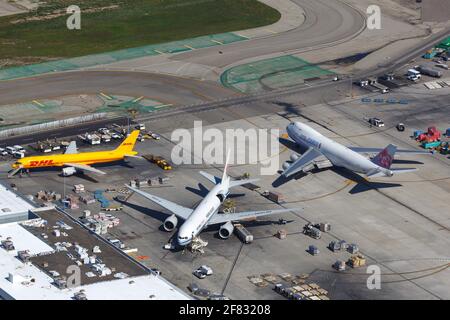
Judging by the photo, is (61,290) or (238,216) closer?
(61,290)

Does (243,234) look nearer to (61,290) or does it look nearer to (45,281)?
(45,281)

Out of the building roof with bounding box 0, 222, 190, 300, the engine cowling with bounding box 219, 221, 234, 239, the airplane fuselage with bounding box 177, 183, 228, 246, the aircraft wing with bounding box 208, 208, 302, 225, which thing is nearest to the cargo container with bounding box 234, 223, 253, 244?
the engine cowling with bounding box 219, 221, 234, 239

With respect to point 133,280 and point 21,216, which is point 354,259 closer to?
point 133,280

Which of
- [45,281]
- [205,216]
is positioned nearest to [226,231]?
[205,216]

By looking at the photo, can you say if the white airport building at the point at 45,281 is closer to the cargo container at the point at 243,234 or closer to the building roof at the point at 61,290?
the building roof at the point at 61,290
